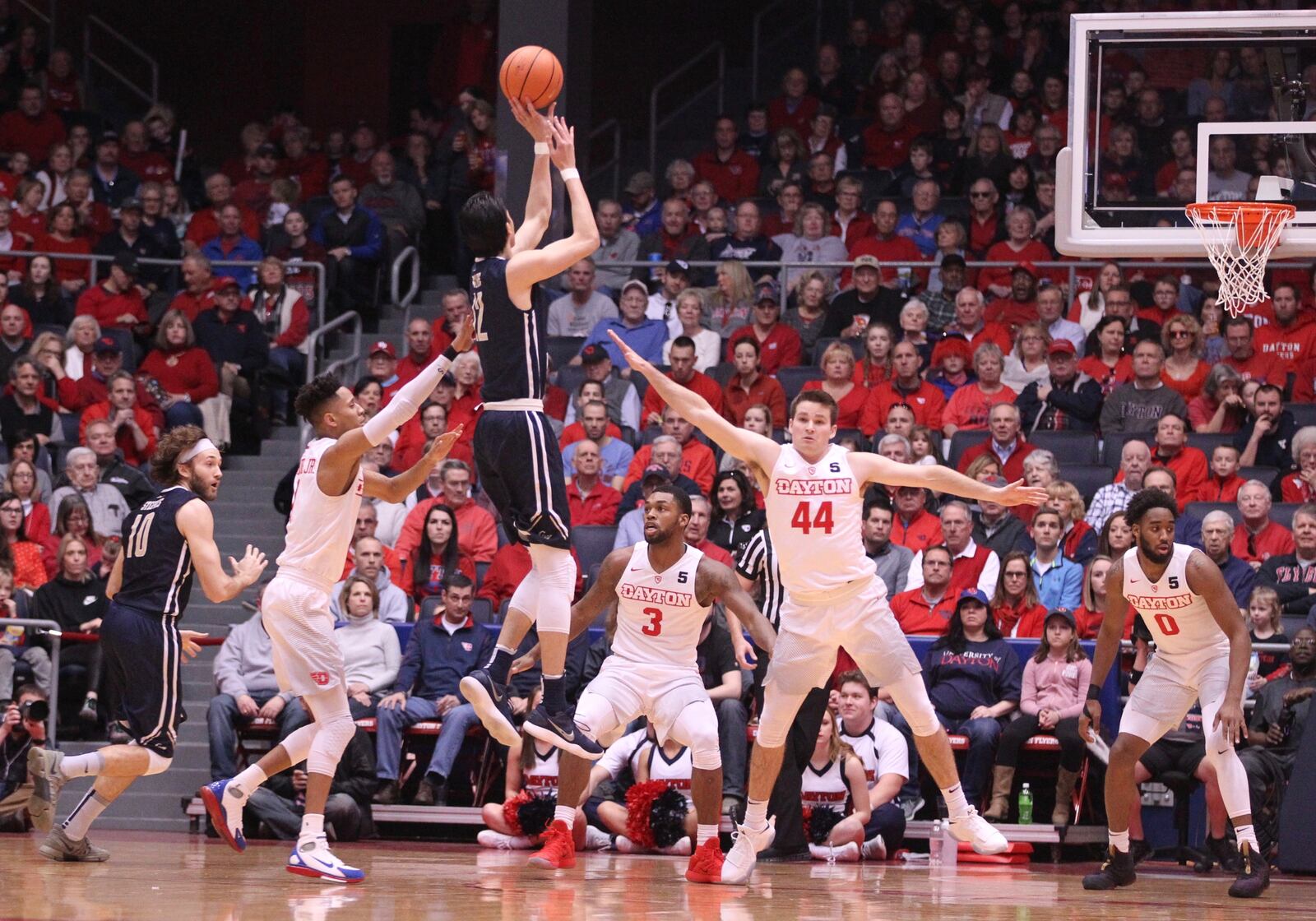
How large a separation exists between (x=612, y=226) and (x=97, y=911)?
451 inches

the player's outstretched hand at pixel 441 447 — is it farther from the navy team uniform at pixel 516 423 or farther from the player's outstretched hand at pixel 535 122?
the player's outstretched hand at pixel 535 122

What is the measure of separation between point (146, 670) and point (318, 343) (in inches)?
330

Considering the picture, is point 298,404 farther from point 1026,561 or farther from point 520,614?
point 1026,561

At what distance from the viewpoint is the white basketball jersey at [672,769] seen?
486 inches

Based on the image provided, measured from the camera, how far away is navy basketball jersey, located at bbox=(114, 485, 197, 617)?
32.1 feet

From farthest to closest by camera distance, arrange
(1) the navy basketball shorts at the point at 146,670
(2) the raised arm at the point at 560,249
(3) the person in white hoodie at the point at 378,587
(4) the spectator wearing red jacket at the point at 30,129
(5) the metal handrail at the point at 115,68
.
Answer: (5) the metal handrail at the point at 115,68, (4) the spectator wearing red jacket at the point at 30,129, (3) the person in white hoodie at the point at 378,587, (1) the navy basketball shorts at the point at 146,670, (2) the raised arm at the point at 560,249

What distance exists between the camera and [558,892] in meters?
8.77

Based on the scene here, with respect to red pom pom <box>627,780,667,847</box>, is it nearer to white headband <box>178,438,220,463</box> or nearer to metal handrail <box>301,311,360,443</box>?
white headband <box>178,438,220,463</box>

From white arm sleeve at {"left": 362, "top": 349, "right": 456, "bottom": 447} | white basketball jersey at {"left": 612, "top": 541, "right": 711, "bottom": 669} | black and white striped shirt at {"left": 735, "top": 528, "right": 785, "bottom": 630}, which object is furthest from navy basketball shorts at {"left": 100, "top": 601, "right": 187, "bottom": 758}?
black and white striped shirt at {"left": 735, "top": 528, "right": 785, "bottom": 630}

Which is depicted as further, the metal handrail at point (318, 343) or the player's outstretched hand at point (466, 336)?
the metal handrail at point (318, 343)

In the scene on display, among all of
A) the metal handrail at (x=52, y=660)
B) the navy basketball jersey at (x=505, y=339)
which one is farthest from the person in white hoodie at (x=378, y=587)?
the navy basketball jersey at (x=505, y=339)

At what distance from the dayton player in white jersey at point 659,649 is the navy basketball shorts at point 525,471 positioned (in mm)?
1054

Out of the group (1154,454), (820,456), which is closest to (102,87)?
(1154,454)

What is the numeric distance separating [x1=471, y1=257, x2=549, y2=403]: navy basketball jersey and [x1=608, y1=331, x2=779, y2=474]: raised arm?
44 centimetres
